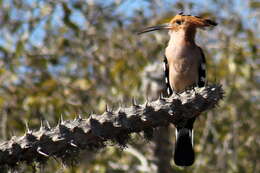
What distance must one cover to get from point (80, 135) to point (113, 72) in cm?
376

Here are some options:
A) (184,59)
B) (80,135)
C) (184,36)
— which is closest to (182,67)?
(184,59)

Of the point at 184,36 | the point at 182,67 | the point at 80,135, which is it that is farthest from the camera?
the point at 184,36

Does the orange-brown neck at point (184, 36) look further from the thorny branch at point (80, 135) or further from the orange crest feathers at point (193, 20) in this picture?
the thorny branch at point (80, 135)

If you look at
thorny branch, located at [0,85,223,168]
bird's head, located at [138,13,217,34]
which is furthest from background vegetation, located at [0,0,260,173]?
thorny branch, located at [0,85,223,168]

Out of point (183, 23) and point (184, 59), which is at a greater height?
point (183, 23)

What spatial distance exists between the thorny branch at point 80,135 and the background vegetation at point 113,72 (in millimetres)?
3049

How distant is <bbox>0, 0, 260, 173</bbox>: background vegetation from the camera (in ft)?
19.5

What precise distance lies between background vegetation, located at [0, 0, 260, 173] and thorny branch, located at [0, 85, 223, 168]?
10.0ft

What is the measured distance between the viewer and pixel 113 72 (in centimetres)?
607

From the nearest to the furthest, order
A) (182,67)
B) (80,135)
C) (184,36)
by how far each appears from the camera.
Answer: (80,135)
(182,67)
(184,36)

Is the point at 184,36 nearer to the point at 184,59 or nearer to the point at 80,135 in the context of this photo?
the point at 184,59

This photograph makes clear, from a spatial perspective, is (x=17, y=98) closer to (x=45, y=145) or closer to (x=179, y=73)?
(x=179, y=73)

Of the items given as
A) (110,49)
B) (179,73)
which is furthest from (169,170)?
(110,49)

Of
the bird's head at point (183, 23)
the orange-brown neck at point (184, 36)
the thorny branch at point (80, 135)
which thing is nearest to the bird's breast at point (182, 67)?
the orange-brown neck at point (184, 36)
